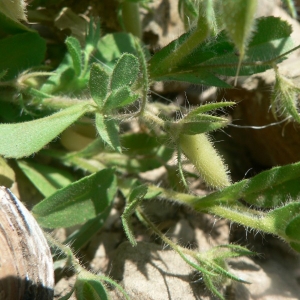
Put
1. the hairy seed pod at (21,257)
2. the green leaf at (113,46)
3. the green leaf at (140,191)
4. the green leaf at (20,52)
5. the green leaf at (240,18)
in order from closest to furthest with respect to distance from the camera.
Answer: the green leaf at (240,18) < the hairy seed pod at (21,257) < the green leaf at (140,191) < the green leaf at (20,52) < the green leaf at (113,46)

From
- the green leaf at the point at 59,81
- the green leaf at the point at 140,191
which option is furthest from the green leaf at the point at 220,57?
the green leaf at the point at 140,191

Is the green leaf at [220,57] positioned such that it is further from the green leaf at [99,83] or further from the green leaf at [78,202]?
the green leaf at [78,202]

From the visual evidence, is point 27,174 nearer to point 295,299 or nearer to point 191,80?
point 191,80

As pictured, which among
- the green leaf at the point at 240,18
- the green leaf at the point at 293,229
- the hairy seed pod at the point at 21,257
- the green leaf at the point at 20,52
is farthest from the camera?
the green leaf at the point at 20,52

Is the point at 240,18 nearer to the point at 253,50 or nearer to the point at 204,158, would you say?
the point at 204,158

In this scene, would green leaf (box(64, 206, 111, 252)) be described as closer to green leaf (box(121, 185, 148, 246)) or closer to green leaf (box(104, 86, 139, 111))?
green leaf (box(121, 185, 148, 246))

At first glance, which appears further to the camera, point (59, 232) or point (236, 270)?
point (59, 232)

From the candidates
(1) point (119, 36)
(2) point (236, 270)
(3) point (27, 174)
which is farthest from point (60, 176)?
(2) point (236, 270)

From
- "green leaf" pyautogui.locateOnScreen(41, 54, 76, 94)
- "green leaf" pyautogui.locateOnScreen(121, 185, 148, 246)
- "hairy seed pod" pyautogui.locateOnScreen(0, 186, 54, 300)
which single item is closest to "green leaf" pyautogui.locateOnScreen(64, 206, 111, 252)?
"green leaf" pyautogui.locateOnScreen(121, 185, 148, 246)
